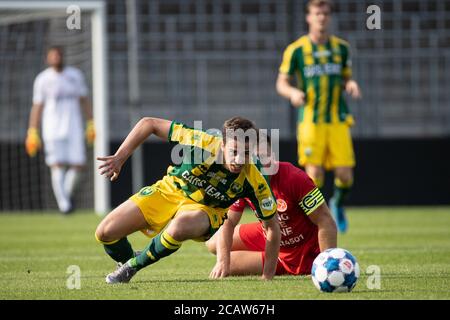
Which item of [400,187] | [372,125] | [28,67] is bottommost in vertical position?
[400,187]

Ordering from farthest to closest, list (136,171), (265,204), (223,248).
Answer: (136,171)
(223,248)
(265,204)

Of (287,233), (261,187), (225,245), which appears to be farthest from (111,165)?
(287,233)

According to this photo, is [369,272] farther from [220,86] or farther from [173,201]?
[220,86]

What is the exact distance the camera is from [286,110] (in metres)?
16.2

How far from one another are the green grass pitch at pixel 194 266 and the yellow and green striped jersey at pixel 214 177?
1.71 feet

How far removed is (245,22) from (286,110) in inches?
107

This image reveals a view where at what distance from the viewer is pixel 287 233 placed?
21.3 feet

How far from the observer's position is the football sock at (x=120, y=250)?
20.4 ft

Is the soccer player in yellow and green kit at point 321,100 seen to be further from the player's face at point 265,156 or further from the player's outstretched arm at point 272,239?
the player's outstretched arm at point 272,239

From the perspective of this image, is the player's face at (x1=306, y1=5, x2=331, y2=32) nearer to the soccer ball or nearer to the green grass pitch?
the green grass pitch

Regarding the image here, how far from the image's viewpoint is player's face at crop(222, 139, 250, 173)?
5570mm

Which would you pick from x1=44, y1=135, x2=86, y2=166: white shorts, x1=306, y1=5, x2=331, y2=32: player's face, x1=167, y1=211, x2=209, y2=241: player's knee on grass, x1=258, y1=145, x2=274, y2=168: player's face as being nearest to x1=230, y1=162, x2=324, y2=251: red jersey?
x1=258, y1=145, x2=274, y2=168: player's face

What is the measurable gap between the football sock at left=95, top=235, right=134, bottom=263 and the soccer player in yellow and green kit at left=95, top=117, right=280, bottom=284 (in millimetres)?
11
